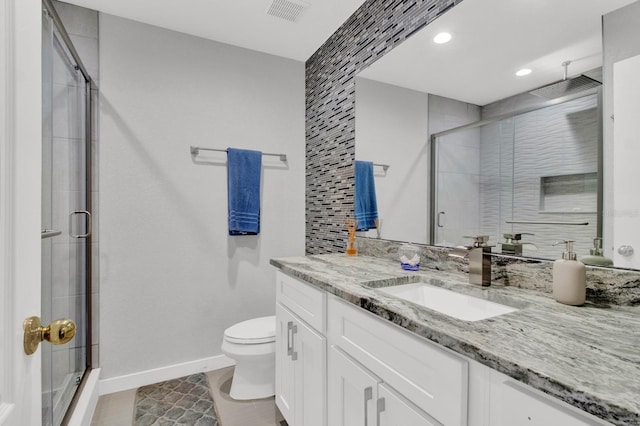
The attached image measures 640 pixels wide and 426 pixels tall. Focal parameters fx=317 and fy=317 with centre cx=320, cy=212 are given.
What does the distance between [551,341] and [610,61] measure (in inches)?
33.0

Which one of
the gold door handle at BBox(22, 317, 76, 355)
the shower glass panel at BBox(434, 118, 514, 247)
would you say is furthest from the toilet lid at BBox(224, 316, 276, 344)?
the gold door handle at BBox(22, 317, 76, 355)

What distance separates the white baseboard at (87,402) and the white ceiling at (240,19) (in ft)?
7.40

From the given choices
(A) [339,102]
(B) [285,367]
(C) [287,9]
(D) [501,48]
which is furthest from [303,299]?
(C) [287,9]

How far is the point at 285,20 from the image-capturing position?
2.08m

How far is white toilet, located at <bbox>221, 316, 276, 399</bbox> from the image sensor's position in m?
1.83

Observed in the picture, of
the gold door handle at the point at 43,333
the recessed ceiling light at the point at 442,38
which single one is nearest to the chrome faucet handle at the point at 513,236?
the recessed ceiling light at the point at 442,38

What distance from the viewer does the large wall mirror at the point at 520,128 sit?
0.90m

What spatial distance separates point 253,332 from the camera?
192 centimetres

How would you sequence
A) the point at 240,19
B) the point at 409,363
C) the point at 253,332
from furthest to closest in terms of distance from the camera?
1. the point at 240,19
2. the point at 253,332
3. the point at 409,363

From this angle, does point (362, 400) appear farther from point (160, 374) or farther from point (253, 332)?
point (160, 374)

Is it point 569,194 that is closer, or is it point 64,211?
point 569,194

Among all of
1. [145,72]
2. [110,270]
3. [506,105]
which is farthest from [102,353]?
[506,105]

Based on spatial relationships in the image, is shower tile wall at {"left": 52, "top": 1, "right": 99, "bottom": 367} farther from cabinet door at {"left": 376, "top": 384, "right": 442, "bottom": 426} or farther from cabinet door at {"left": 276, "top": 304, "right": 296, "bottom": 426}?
cabinet door at {"left": 376, "top": 384, "right": 442, "bottom": 426}

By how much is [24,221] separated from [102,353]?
1864 mm
